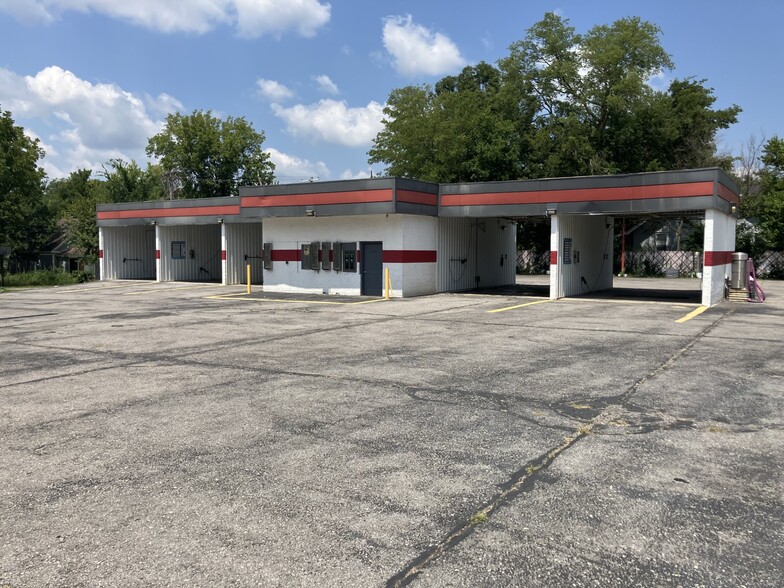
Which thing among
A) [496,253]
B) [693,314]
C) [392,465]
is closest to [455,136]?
[496,253]

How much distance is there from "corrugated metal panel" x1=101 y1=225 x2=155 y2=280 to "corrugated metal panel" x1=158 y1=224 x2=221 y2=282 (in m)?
3.79

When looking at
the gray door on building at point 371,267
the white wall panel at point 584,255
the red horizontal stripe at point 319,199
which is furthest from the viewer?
the gray door on building at point 371,267

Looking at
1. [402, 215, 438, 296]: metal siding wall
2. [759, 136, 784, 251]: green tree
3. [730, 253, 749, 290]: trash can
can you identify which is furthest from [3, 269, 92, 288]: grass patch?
[759, 136, 784, 251]: green tree

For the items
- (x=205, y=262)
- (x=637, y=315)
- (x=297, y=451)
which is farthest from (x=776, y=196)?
(x=297, y=451)

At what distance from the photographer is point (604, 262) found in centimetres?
2862

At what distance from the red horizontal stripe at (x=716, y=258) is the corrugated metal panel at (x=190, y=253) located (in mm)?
26122

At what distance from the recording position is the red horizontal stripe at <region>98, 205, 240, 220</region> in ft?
102

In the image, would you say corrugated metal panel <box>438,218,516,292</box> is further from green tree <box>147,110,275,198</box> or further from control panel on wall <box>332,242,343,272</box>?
green tree <box>147,110,275,198</box>

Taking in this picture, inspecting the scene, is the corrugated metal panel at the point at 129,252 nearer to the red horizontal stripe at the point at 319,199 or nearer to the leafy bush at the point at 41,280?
the leafy bush at the point at 41,280

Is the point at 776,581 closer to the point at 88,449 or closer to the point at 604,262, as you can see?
the point at 88,449

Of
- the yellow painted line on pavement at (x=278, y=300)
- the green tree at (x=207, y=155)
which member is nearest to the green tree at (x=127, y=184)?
the green tree at (x=207, y=155)

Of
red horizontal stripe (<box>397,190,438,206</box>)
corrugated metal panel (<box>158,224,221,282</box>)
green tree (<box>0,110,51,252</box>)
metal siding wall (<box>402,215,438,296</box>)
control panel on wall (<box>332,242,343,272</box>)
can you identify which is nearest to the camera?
red horizontal stripe (<box>397,190,438,206</box>)

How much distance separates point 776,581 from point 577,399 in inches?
167

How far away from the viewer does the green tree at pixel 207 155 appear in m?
61.9
